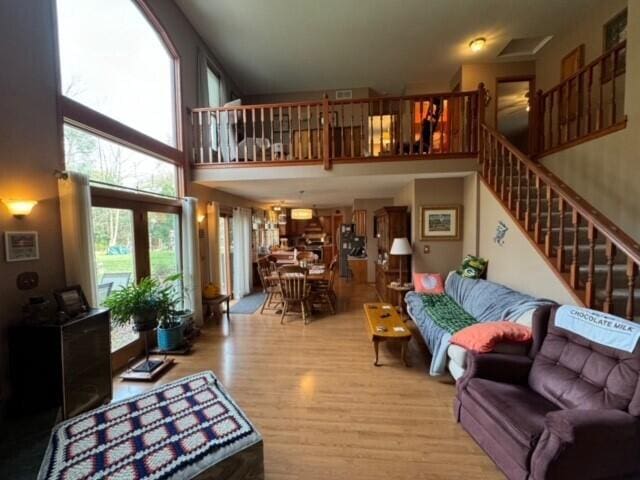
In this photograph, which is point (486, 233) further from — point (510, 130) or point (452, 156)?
point (510, 130)

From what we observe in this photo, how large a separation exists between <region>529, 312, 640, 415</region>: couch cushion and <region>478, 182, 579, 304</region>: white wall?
0.71 meters

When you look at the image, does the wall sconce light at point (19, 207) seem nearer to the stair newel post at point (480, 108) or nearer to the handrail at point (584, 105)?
the stair newel post at point (480, 108)

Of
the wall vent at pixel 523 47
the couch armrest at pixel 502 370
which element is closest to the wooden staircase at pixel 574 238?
the couch armrest at pixel 502 370

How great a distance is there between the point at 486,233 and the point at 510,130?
193 inches

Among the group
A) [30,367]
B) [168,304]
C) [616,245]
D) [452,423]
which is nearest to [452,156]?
[616,245]

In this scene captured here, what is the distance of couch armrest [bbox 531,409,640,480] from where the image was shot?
1.50 meters

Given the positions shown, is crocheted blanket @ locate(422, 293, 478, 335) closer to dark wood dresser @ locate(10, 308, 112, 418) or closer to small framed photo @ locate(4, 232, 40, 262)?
dark wood dresser @ locate(10, 308, 112, 418)

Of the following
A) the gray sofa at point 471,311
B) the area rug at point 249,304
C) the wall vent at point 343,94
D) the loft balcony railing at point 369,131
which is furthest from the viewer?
the wall vent at point 343,94

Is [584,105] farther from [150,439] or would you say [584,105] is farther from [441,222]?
[150,439]

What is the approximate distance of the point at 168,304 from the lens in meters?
3.28

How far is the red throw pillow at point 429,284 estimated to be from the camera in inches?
186

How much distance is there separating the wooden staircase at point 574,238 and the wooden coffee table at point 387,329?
1615 mm

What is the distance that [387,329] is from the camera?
Result: 11.0ft

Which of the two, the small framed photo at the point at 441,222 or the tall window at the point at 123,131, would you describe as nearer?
the tall window at the point at 123,131
